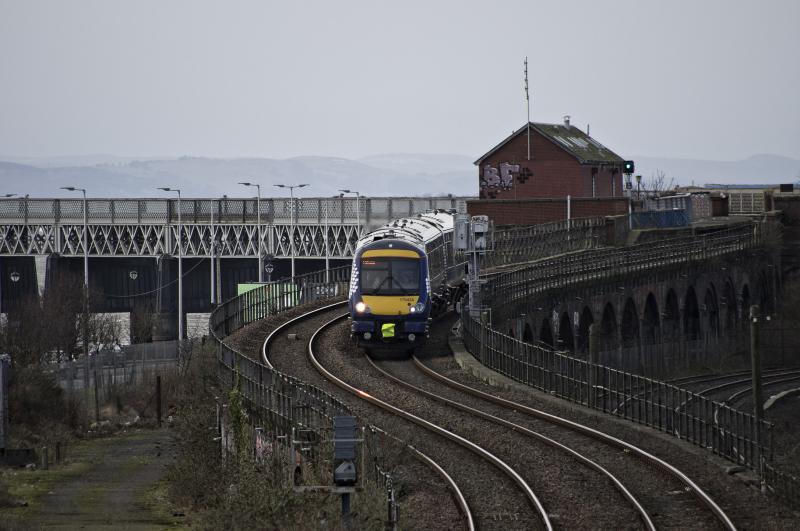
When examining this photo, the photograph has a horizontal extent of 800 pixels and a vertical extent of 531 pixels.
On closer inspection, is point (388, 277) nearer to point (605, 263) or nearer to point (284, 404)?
point (284, 404)

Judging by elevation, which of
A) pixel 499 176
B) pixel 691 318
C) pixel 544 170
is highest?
pixel 544 170

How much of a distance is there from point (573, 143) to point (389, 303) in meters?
54.8

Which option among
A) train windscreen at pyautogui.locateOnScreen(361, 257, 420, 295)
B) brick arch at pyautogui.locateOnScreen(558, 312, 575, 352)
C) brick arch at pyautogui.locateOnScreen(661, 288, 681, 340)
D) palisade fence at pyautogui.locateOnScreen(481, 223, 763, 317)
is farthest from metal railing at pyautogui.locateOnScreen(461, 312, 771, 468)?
brick arch at pyautogui.locateOnScreen(661, 288, 681, 340)

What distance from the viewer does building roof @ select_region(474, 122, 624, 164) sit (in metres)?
89.6

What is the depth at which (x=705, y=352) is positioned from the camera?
79.9 meters

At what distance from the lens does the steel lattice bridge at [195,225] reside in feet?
345

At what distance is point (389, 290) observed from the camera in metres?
40.5

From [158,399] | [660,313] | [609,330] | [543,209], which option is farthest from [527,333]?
[543,209]

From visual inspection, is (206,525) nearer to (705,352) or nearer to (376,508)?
(376,508)

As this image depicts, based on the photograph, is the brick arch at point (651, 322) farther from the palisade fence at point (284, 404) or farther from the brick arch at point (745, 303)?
the palisade fence at point (284, 404)

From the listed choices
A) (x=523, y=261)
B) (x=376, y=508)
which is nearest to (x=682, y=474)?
(x=376, y=508)

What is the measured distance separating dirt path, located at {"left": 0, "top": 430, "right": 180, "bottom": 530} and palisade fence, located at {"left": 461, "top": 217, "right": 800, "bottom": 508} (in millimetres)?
10528

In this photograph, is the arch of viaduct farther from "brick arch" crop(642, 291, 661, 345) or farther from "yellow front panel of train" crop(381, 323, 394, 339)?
"yellow front panel of train" crop(381, 323, 394, 339)

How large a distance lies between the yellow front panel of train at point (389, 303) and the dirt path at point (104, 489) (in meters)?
8.07
